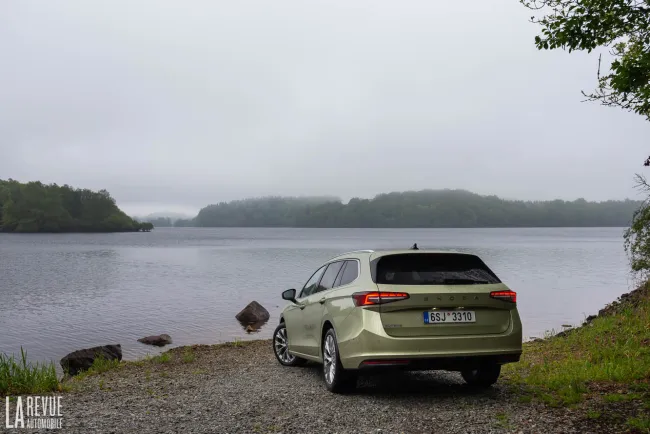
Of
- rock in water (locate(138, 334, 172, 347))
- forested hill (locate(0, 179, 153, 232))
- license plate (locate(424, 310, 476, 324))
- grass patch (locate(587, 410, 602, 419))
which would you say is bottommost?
rock in water (locate(138, 334, 172, 347))

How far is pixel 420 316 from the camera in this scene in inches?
260

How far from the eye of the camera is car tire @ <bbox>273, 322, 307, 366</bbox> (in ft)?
34.6

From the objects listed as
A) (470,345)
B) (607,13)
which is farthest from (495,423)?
(607,13)

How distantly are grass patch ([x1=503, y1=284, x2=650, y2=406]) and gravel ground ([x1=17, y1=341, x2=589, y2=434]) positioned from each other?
606 millimetres

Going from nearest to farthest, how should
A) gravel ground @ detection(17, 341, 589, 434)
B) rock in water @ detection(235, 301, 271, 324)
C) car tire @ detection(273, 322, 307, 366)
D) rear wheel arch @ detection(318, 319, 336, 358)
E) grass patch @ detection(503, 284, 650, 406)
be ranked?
1. gravel ground @ detection(17, 341, 589, 434)
2. grass patch @ detection(503, 284, 650, 406)
3. rear wheel arch @ detection(318, 319, 336, 358)
4. car tire @ detection(273, 322, 307, 366)
5. rock in water @ detection(235, 301, 271, 324)

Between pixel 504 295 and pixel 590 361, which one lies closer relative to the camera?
pixel 504 295

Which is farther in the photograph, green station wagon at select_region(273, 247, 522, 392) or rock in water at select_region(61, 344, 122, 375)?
rock in water at select_region(61, 344, 122, 375)

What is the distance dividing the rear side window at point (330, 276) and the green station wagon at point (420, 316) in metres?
0.71

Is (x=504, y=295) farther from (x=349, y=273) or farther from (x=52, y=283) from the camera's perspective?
(x=52, y=283)

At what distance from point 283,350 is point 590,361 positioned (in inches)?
225

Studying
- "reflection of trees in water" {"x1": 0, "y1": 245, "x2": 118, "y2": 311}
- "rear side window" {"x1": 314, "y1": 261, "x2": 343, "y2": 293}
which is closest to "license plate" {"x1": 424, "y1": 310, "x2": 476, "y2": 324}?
"rear side window" {"x1": 314, "y1": 261, "x2": 343, "y2": 293}

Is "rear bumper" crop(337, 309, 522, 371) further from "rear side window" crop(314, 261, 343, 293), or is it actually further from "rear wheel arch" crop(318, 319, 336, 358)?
"rear side window" crop(314, 261, 343, 293)

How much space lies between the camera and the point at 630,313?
45.8ft

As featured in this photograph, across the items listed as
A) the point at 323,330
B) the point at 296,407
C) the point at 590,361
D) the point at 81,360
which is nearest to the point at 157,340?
the point at 81,360
